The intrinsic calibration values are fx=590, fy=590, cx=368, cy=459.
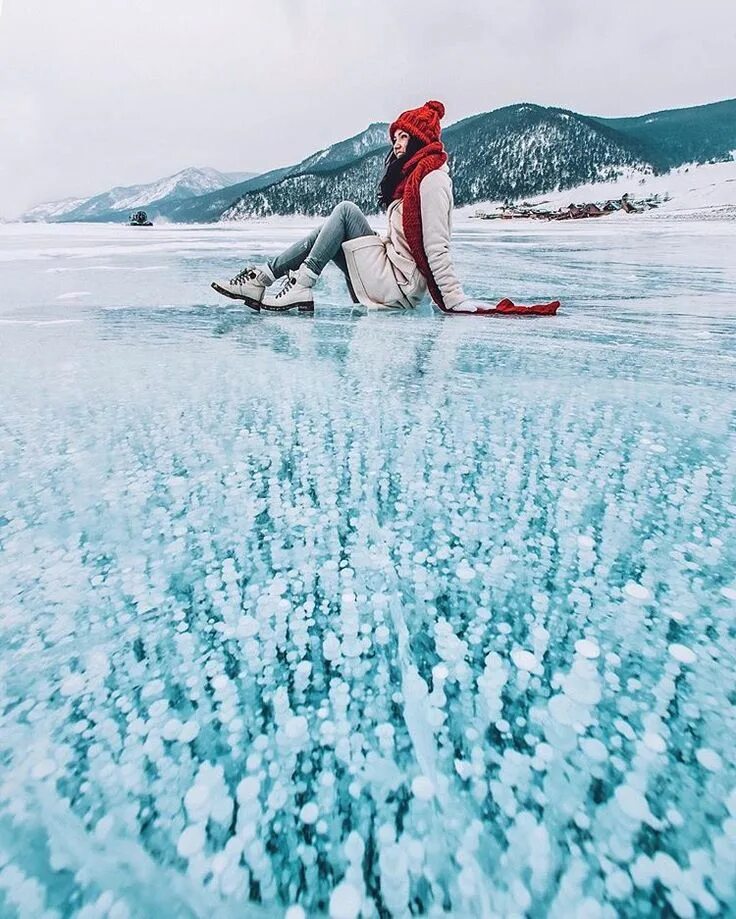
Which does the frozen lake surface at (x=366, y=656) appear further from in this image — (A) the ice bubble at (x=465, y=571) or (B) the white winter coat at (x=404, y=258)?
(B) the white winter coat at (x=404, y=258)

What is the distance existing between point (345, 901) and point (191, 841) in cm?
13

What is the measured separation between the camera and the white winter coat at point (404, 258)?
2580 millimetres

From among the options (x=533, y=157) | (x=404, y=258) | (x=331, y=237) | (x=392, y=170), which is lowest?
(x=404, y=258)

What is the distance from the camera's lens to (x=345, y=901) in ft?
1.36

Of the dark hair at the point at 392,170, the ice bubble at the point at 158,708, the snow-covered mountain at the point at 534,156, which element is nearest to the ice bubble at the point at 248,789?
the ice bubble at the point at 158,708

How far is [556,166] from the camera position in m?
58.9

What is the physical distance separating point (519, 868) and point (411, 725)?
15cm

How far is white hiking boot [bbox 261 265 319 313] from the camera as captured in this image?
2.82 m

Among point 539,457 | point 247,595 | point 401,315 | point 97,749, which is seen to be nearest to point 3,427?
point 247,595

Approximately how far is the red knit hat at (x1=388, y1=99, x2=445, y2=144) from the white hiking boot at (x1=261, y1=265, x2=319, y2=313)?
758mm

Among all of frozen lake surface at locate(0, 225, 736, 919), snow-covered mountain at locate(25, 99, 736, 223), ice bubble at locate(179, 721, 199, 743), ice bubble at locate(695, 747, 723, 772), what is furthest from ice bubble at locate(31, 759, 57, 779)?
snow-covered mountain at locate(25, 99, 736, 223)

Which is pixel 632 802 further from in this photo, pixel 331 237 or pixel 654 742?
pixel 331 237

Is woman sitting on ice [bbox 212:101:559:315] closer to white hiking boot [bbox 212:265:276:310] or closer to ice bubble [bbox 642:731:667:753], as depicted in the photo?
white hiking boot [bbox 212:265:276:310]

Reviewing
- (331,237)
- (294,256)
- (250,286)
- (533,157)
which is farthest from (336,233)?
(533,157)
